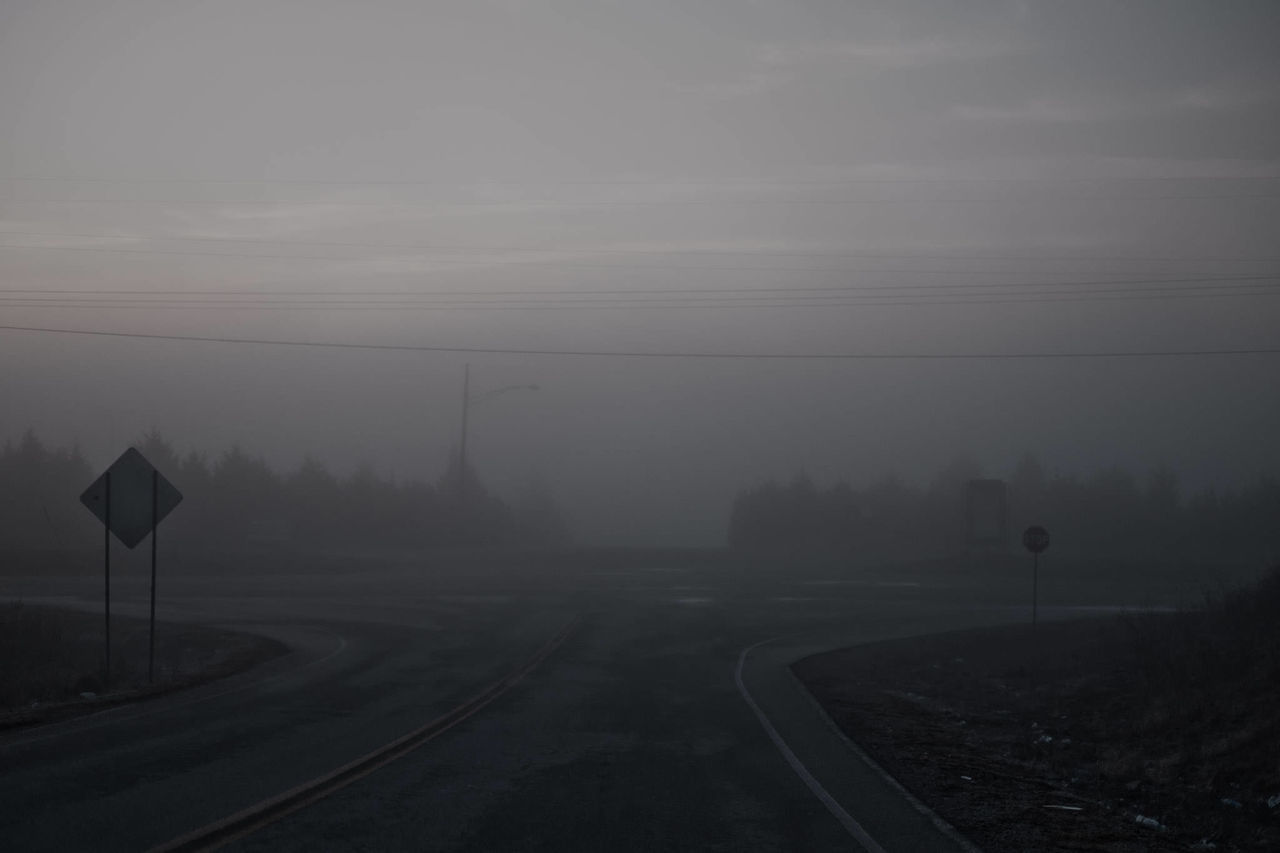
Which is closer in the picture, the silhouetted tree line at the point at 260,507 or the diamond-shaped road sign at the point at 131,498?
the diamond-shaped road sign at the point at 131,498

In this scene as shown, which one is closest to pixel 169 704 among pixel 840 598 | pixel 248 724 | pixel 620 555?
pixel 248 724

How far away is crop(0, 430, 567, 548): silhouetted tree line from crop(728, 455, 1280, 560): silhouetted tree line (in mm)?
25100

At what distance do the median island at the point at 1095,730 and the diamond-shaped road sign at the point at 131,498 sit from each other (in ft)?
39.3

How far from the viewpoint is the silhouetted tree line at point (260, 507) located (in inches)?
2926

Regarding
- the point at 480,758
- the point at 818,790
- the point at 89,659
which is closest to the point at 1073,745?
the point at 818,790

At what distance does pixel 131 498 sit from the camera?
1967 cm

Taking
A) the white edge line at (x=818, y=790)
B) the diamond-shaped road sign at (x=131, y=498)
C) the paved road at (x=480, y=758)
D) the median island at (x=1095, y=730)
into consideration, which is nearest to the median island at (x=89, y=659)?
the paved road at (x=480, y=758)

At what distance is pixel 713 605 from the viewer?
4106 cm

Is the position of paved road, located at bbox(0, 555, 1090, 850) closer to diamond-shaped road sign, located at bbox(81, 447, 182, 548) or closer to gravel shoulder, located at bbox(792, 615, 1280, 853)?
gravel shoulder, located at bbox(792, 615, 1280, 853)

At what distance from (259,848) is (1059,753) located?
1119 centimetres

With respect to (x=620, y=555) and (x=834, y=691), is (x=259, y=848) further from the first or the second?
(x=620, y=555)

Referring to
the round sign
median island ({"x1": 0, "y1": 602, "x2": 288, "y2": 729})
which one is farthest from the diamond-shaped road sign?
the round sign

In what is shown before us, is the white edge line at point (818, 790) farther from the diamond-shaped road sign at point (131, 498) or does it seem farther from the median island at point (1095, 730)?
the diamond-shaped road sign at point (131, 498)

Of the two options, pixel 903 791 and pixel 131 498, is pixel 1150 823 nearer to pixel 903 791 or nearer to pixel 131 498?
pixel 903 791
